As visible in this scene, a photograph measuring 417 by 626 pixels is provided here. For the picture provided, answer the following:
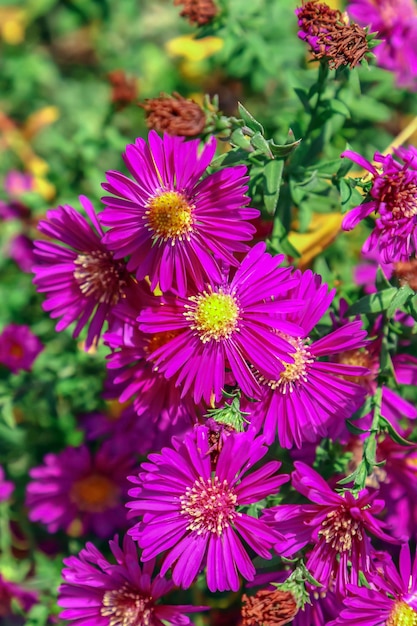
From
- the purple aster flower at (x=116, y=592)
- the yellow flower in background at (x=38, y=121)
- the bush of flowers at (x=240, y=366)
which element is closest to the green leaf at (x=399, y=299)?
the bush of flowers at (x=240, y=366)

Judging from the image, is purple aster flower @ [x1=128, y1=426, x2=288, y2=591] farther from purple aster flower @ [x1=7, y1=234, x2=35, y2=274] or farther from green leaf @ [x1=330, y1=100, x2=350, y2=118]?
purple aster flower @ [x1=7, y1=234, x2=35, y2=274]

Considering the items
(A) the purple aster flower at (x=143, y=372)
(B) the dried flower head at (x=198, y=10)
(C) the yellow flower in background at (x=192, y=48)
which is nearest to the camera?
(A) the purple aster flower at (x=143, y=372)

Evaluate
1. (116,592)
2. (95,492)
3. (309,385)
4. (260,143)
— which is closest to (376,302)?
(309,385)

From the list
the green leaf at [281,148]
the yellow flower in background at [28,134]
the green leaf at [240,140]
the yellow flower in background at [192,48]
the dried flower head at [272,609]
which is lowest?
the dried flower head at [272,609]

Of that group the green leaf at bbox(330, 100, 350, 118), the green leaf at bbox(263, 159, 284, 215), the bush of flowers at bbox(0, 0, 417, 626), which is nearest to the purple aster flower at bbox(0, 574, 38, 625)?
the bush of flowers at bbox(0, 0, 417, 626)

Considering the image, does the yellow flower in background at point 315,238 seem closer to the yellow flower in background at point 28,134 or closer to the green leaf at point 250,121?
the green leaf at point 250,121

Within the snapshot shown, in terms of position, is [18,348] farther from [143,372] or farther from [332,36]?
[332,36]
